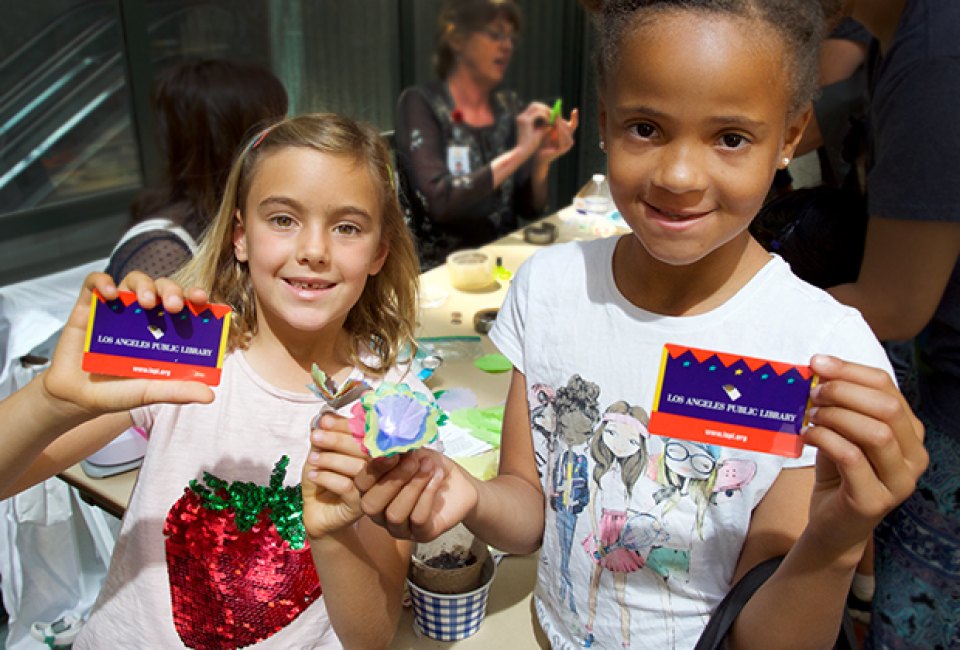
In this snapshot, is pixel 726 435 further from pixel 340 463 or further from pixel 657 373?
pixel 340 463

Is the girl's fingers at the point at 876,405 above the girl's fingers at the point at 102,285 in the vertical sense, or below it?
below

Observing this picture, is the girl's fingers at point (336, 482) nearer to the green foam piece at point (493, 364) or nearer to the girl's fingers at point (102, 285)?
the girl's fingers at point (102, 285)

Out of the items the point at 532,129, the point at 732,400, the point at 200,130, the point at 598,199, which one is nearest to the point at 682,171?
the point at 732,400

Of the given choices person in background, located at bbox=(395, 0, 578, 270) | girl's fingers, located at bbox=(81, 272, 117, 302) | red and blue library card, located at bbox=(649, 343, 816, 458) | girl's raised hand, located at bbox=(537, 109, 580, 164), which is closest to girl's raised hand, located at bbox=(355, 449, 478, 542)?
red and blue library card, located at bbox=(649, 343, 816, 458)

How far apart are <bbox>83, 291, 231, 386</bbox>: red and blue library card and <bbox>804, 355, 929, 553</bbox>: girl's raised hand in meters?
0.75

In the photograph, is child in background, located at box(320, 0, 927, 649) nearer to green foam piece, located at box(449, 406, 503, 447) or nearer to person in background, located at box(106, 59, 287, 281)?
green foam piece, located at box(449, 406, 503, 447)

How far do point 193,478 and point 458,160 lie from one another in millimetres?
2433

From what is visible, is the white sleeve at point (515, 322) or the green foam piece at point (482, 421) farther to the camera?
the green foam piece at point (482, 421)

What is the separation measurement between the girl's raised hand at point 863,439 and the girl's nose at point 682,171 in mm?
263

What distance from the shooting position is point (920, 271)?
1397 mm

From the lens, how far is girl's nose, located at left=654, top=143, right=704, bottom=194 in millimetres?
929

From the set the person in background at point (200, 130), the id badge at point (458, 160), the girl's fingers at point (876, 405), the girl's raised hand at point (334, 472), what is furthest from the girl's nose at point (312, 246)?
the id badge at point (458, 160)

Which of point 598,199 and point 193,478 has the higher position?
point 193,478

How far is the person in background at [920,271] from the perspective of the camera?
135 centimetres
